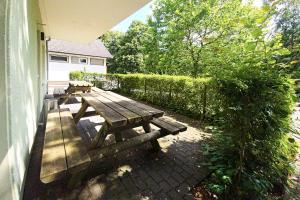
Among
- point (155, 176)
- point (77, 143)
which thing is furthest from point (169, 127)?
point (77, 143)

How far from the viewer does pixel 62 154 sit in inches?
73.2

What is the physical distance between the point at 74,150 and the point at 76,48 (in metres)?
21.0

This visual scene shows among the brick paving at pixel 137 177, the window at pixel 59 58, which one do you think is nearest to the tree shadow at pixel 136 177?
the brick paving at pixel 137 177

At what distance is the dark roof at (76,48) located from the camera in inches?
726

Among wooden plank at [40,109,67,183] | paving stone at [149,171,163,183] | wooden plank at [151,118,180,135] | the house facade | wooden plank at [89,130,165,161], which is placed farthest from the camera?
wooden plank at [151,118,180,135]

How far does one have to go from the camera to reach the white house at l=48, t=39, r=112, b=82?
18.2 m

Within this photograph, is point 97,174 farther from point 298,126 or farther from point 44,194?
point 298,126

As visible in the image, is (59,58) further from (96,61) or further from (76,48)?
(96,61)

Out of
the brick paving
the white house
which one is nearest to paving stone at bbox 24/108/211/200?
the brick paving

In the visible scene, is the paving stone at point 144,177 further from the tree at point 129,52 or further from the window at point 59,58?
the tree at point 129,52

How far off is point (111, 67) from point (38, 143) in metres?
27.2

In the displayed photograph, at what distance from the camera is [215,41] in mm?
10523

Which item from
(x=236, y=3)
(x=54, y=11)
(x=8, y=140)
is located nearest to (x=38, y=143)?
(x=8, y=140)

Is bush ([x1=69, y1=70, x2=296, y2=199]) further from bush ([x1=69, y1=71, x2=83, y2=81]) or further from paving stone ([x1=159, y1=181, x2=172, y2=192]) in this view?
bush ([x1=69, y1=71, x2=83, y2=81])
